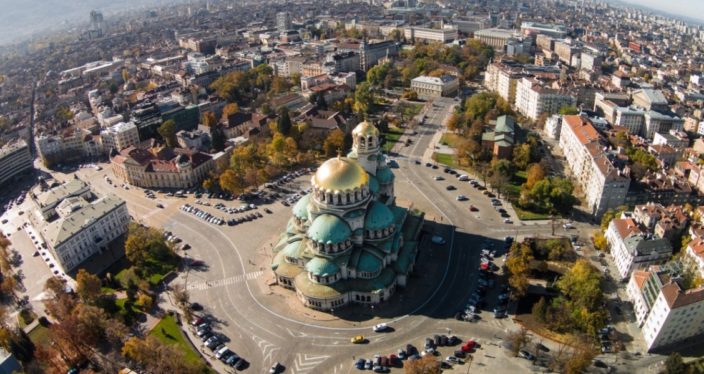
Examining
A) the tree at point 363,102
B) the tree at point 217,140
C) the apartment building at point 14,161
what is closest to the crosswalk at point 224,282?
the tree at point 217,140

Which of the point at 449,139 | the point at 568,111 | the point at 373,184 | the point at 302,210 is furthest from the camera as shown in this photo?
the point at 568,111

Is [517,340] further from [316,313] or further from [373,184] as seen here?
[373,184]

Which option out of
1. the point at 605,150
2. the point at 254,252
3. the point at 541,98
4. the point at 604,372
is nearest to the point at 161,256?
the point at 254,252

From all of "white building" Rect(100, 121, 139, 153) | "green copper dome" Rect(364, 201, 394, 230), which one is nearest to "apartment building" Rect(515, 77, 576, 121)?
"green copper dome" Rect(364, 201, 394, 230)

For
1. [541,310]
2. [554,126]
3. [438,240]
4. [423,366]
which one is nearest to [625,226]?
[541,310]

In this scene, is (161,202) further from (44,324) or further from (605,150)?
(605,150)
